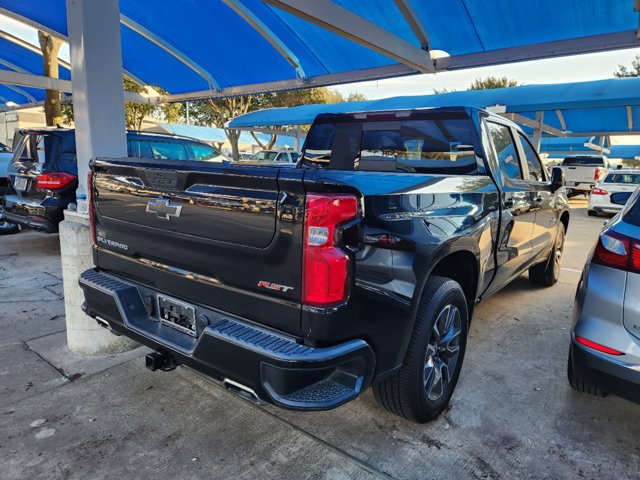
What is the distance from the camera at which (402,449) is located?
2.55 meters

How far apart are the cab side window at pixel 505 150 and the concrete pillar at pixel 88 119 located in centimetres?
305

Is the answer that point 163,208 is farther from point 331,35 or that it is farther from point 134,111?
point 134,111

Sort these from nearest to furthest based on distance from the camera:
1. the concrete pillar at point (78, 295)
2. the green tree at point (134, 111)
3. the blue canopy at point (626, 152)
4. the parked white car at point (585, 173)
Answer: the concrete pillar at point (78, 295)
the parked white car at point (585, 173)
the green tree at point (134, 111)
the blue canopy at point (626, 152)

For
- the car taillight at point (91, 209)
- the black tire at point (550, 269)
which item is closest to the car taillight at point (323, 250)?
the car taillight at point (91, 209)

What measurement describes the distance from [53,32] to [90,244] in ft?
29.0

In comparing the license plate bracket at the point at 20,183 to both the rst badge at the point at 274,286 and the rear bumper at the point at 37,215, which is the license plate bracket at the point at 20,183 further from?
the rst badge at the point at 274,286

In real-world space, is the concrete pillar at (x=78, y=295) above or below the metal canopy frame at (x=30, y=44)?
below

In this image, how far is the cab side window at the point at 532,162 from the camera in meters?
4.38

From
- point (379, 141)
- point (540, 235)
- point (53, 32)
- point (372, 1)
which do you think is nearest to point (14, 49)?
point (53, 32)

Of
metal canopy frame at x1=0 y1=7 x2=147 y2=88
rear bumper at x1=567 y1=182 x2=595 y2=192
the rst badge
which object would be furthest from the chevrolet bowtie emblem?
rear bumper at x1=567 y1=182 x2=595 y2=192

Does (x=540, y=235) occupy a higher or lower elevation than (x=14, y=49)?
lower

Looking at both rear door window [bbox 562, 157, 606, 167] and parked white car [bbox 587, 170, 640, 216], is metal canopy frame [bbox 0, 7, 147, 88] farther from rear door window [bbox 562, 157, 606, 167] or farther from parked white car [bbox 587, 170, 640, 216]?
rear door window [bbox 562, 157, 606, 167]

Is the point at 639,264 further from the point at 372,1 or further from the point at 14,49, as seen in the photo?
the point at 14,49

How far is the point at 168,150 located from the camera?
301 inches
